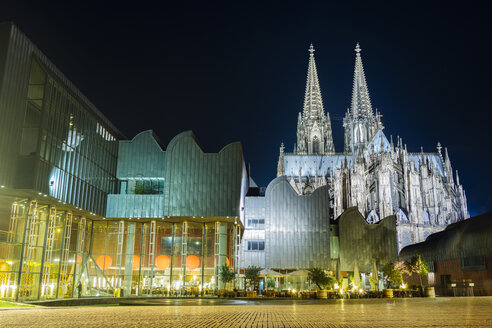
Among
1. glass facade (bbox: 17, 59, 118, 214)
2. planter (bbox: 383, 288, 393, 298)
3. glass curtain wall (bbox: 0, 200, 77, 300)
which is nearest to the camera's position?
glass curtain wall (bbox: 0, 200, 77, 300)

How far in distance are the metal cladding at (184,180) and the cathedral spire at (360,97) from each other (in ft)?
241

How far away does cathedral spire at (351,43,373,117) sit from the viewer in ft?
350

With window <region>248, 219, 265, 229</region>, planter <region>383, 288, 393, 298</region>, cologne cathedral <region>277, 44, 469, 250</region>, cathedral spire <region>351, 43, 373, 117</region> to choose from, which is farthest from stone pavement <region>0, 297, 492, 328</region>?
cathedral spire <region>351, 43, 373, 117</region>

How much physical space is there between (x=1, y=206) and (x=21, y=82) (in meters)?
8.26

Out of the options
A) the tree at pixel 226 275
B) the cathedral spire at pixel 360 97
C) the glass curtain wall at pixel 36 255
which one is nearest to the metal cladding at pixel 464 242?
the tree at pixel 226 275

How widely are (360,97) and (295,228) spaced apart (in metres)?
72.2

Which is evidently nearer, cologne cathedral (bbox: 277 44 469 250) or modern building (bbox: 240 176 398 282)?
modern building (bbox: 240 176 398 282)

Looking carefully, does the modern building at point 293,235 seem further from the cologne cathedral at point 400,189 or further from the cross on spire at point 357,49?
the cross on spire at point 357,49

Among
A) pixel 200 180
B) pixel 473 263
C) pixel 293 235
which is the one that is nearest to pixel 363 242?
pixel 293 235

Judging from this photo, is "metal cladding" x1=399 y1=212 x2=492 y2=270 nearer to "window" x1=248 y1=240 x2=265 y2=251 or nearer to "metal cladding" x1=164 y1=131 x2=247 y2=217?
"window" x1=248 y1=240 x2=265 y2=251

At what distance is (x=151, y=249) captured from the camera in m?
39.8

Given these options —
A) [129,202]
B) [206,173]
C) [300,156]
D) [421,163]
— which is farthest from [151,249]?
[300,156]

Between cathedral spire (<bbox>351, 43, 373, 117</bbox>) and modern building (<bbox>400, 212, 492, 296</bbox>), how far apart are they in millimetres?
61667

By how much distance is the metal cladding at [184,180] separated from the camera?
37938 mm
